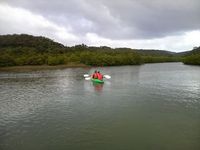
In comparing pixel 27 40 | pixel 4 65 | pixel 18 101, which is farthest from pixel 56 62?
pixel 18 101

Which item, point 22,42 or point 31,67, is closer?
point 31,67

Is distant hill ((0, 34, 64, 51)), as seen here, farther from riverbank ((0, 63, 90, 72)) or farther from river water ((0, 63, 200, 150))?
river water ((0, 63, 200, 150))

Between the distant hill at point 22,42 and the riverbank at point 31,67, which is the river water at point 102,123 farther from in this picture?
the distant hill at point 22,42

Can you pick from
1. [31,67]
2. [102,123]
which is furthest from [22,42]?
[102,123]

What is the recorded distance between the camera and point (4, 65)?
10338 centimetres

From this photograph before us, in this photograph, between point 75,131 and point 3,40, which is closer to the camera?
point 75,131

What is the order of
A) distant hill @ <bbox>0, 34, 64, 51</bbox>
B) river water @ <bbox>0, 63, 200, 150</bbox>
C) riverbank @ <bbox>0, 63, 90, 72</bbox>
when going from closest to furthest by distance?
river water @ <bbox>0, 63, 200, 150</bbox> → riverbank @ <bbox>0, 63, 90, 72</bbox> → distant hill @ <bbox>0, 34, 64, 51</bbox>

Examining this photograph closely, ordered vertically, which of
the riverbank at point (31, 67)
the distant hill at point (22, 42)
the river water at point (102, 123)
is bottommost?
the river water at point (102, 123)

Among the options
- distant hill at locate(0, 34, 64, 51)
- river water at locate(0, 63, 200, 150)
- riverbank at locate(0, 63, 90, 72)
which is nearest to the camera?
river water at locate(0, 63, 200, 150)

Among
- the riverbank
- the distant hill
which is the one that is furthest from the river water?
the distant hill

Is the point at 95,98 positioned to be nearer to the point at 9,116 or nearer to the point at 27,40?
the point at 9,116

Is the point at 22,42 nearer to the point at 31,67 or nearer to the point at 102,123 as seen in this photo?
the point at 31,67

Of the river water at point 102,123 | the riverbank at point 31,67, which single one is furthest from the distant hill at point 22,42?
the river water at point 102,123

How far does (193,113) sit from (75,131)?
12.4m
